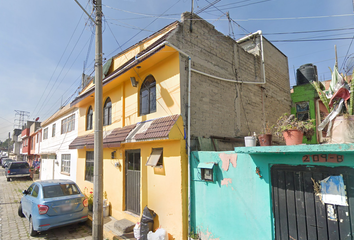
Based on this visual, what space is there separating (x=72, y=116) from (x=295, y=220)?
14.5 meters

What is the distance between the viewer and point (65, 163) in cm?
1505

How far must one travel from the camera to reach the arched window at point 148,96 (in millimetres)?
7199

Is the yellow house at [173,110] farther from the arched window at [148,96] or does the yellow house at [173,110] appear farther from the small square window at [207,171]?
the small square window at [207,171]

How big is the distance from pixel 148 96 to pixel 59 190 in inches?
181

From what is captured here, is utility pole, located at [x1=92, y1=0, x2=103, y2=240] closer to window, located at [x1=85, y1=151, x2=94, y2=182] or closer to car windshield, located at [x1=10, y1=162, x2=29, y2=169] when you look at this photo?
window, located at [x1=85, y1=151, x2=94, y2=182]

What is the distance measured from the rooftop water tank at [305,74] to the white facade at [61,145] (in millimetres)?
13922

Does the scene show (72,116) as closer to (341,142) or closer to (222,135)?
(222,135)

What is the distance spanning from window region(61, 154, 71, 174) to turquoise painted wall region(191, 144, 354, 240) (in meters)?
11.9

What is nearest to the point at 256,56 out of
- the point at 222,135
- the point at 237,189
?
the point at 222,135

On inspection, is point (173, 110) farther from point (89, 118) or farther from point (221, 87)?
point (89, 118)

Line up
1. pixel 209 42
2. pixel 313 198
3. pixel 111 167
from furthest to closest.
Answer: pixel 111 167
pixel 209 42
pixel 313 198

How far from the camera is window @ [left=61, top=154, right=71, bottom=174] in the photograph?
47.5ft

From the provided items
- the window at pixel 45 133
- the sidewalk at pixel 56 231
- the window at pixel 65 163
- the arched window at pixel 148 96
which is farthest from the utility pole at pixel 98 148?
the window at pixel 45 133

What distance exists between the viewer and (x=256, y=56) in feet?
31.3
